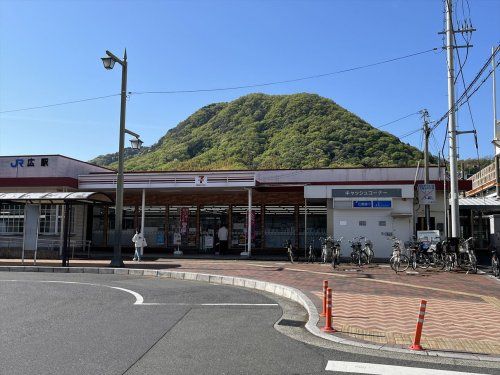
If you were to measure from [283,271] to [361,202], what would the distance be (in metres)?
6.33

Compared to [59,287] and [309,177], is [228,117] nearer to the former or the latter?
[309,177]

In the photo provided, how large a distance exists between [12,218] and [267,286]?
1794 cm

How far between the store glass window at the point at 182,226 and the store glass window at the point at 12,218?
7.98 metres

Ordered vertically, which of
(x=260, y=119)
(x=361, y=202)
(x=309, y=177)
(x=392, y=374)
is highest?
(x=260, y=119)

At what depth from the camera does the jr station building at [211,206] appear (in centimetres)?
2062

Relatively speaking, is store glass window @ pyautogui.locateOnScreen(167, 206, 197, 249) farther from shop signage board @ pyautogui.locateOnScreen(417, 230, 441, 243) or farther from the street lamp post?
shop signage board @ pyautogui.locateOnScreen(417, 230, 441, 243)

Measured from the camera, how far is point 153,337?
6750 millimetres

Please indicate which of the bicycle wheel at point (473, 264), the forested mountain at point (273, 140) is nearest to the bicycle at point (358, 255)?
the bicycle wheel at point (473, 264)

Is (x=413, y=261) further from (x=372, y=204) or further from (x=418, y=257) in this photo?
(x=372, y=204)

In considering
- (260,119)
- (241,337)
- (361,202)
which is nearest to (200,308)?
(241,337)

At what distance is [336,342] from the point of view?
6.61 metres

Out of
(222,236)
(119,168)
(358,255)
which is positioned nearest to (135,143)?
(119,168)

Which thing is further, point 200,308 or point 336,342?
point 200,308

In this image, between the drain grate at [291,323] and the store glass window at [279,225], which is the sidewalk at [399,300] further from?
the store glass window at [279,225]
